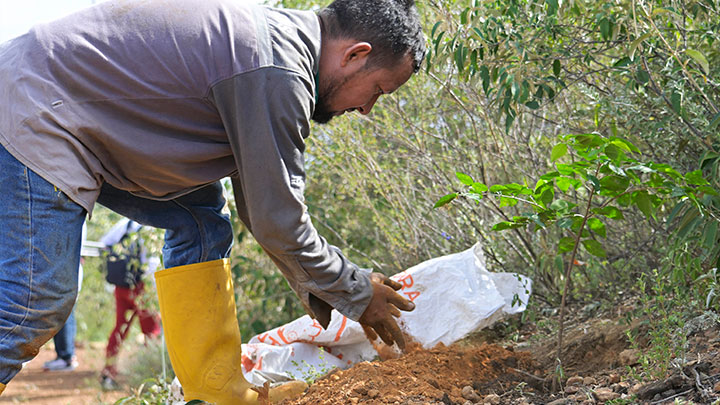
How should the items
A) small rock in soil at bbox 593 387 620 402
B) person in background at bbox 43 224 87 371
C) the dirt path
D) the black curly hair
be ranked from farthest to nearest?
person in background at bbox 43 224 87 371 < the dirt path < the black curly hair < small rock in soil at bbox 593 387 620 402

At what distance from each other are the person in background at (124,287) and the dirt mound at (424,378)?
276 cm

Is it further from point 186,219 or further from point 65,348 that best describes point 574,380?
point 65,348

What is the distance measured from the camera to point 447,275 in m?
2.85

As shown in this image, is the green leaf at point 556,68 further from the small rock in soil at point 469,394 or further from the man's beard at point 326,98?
the small rock in soil at point 469,394

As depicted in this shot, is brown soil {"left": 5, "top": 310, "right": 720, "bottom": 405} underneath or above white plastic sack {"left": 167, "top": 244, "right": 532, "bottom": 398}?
above

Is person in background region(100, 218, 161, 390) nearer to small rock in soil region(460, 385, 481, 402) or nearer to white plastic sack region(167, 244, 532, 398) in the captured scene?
white plastic sack region(167, 244, 532, 398)

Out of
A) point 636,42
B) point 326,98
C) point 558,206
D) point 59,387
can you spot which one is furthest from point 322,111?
point 59,387

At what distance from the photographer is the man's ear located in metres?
1.95

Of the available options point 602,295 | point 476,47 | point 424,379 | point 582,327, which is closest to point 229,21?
point 476,47

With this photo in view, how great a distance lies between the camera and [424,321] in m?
2.85

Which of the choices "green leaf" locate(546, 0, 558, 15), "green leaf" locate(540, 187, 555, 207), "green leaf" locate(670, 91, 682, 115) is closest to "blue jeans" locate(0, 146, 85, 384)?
"green leaf" locate(540, 187, 555, 207)

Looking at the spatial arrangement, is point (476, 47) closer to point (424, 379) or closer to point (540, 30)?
point (540, 30)

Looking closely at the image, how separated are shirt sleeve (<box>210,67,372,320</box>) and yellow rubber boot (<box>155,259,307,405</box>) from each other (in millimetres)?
480

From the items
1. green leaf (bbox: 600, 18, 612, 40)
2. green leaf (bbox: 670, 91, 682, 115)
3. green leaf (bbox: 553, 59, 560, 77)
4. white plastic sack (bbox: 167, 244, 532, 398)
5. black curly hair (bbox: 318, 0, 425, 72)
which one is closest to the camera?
black curly hair (bbox: 318, 0, 425, 72)
